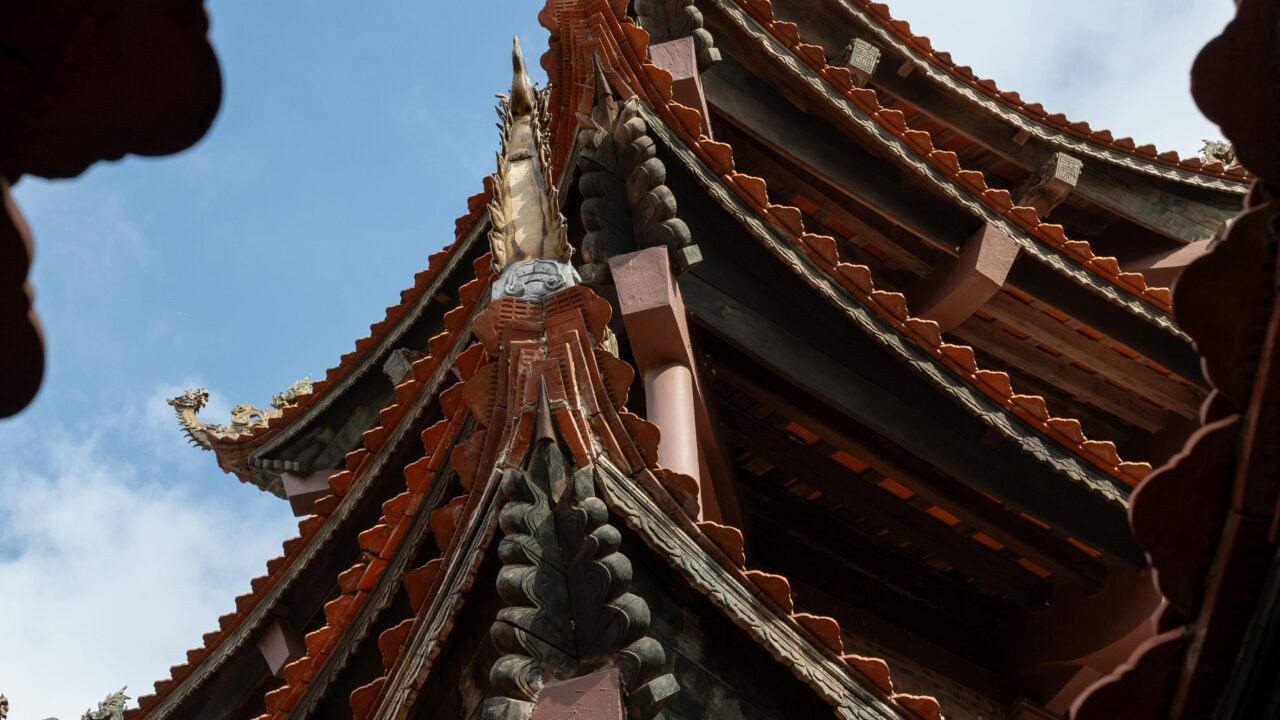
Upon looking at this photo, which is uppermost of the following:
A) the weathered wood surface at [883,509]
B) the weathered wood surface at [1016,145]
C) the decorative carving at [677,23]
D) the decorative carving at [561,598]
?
the weathered wood surface at [1016,145]

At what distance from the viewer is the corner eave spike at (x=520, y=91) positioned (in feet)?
21.5

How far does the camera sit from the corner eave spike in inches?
259

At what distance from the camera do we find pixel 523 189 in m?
6.11

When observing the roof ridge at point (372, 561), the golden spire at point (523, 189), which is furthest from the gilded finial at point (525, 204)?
the roof ridge at point (372, 561)

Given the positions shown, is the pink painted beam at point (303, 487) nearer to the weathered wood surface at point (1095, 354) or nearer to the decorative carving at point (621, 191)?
the decorative carving at point (621, 191)

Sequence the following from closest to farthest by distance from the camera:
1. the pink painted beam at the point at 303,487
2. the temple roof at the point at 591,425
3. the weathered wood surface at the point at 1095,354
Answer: the temple roof at the point at 591,425 < the weathered wood surface at the point at 1095,354 < the pink painted beam at the point at 303,487

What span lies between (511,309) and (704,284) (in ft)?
6.23

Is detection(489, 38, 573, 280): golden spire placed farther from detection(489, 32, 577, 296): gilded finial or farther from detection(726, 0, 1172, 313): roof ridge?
detection(726, 0, 1172, 313): roof ridge

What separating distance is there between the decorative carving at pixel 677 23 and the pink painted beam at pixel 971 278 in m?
1.78

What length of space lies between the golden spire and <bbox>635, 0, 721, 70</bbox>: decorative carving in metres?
1.57

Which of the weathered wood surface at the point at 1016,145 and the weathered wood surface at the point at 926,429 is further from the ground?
the weathered wood surface at the point at 1016,145

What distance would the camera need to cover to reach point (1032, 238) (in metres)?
7.90

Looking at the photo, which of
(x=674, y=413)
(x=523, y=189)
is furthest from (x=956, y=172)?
(x=523, y=189)

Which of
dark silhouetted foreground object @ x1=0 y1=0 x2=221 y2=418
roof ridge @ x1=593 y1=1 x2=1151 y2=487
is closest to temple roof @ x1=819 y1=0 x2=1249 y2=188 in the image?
roof ridge @ x1=593 y1=1 x2=1151 y2=487
